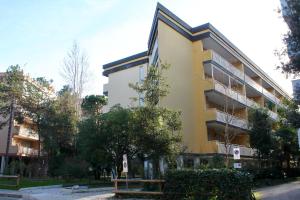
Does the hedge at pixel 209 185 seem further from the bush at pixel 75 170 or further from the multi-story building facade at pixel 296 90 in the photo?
the bush at pixel 75 170

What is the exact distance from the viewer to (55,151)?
43.1 metres

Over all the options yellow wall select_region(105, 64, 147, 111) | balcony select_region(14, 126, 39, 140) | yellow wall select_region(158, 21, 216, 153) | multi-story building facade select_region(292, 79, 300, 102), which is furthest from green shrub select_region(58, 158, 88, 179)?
balcony select_region(14, 126, 39, 140)

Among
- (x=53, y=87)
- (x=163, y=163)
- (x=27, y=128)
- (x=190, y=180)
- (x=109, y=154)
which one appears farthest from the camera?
(x=27, y=128)

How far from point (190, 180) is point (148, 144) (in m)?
4.49

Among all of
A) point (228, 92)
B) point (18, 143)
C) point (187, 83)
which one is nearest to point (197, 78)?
point (187, 83)

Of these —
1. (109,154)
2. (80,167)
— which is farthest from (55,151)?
(109,154)

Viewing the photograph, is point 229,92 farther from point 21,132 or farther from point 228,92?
point 21,132

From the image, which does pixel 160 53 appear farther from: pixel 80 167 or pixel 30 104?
pixel 30 104

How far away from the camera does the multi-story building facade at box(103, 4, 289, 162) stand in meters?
32.3

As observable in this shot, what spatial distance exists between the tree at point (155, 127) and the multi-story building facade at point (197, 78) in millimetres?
7615

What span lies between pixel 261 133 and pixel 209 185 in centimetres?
1852

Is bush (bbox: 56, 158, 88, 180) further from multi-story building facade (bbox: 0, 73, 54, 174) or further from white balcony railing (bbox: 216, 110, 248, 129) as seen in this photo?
multi-story building facade (bbox: 0, 73, 54, 174)

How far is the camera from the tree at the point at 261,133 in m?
33.2

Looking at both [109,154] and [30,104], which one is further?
[30,104]
